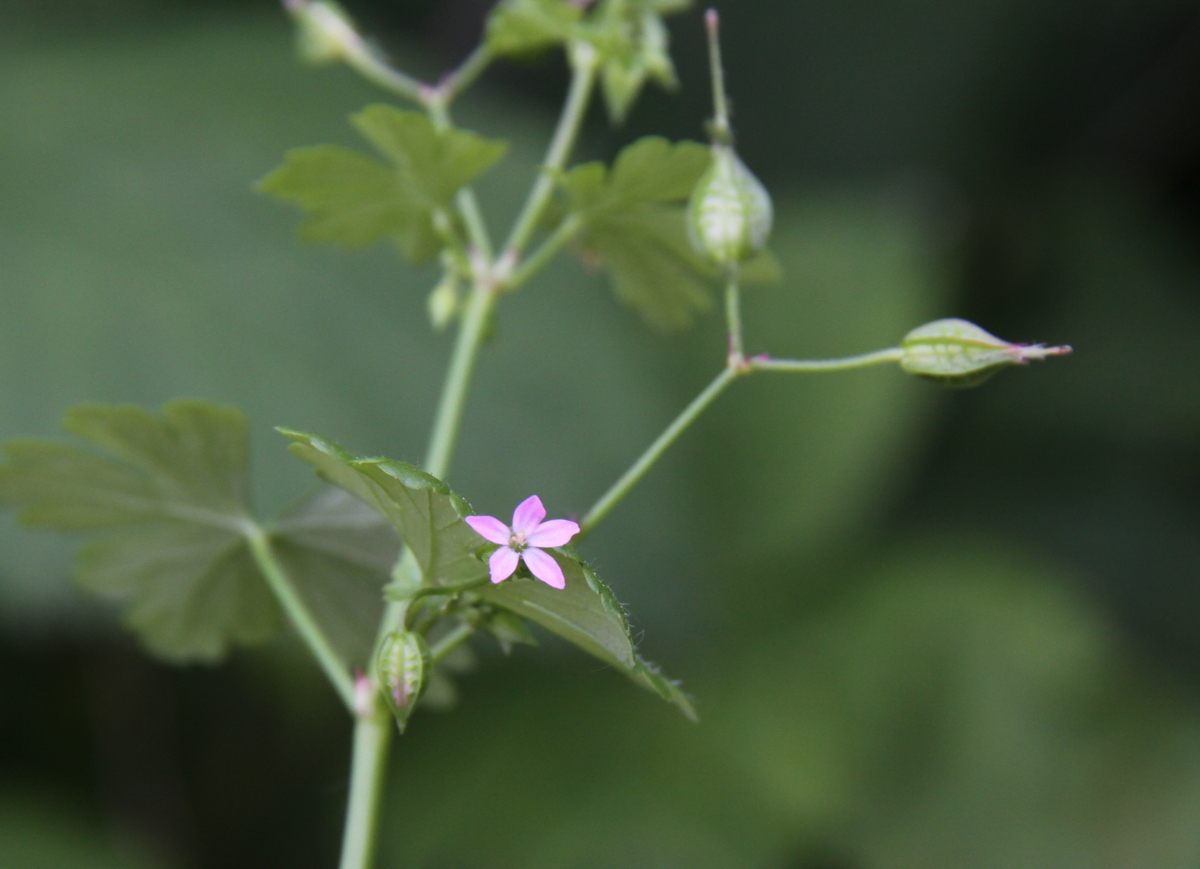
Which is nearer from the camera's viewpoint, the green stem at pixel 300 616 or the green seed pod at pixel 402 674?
the green seed pod at pixel 402 674

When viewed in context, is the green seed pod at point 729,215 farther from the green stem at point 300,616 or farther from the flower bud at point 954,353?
the green stem at point 300,616

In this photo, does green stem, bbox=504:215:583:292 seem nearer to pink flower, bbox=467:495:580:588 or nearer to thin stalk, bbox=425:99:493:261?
thin stalk, bbox=425:99:493:261

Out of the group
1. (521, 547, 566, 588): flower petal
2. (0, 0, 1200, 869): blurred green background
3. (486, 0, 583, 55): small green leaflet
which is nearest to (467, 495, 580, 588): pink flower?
(521, 547, 566, 588): flower petal

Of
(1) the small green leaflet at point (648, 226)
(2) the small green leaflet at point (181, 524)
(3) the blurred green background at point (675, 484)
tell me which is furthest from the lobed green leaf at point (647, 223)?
(3) the blurred green background at point (675, 484)

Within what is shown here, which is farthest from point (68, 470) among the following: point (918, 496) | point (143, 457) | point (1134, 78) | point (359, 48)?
point (1134, 78)

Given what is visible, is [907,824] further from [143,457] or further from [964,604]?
[143,457]

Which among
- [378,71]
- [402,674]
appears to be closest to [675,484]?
[378,71]

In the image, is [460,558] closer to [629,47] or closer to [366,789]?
[366,789]
